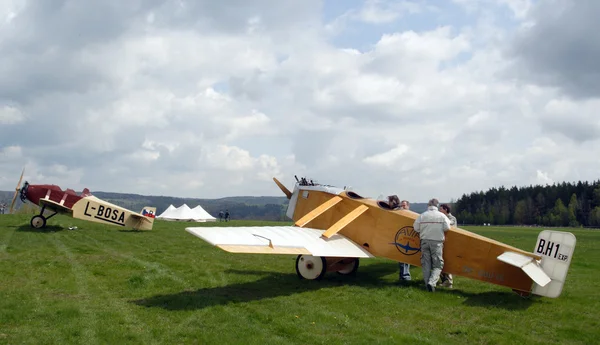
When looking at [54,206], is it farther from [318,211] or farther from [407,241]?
[407,241]

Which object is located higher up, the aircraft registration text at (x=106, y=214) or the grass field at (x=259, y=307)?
the grass field at (x=259, y=307)

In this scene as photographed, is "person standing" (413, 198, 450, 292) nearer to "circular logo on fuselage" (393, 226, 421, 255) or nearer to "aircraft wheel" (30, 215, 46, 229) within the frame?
"circular logo on fuselage" (393, 226, 421, 255)

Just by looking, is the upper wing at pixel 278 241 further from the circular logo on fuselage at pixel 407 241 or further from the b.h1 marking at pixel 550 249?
the b.h1 marking at pixel 550 249

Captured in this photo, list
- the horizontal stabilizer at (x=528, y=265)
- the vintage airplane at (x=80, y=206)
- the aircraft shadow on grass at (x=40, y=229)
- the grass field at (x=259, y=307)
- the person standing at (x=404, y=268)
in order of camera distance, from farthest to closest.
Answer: the vintage airplane at (x=80, y=206) → the aircraft shadow on grass at (x=40, y=229) → the person standing at (x=404, y=268) → the horizontal stabilizer at (x=528, y=265) → the grass field at (x=259, y=307)

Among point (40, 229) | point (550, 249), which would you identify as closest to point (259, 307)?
point (550, 249)

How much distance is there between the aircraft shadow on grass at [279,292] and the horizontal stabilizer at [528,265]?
561 millimetres

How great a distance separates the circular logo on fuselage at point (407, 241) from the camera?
9586 millimetres

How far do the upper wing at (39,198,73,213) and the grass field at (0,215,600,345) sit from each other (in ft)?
36.5

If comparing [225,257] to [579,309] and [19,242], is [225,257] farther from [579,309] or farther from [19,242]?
[579,309]

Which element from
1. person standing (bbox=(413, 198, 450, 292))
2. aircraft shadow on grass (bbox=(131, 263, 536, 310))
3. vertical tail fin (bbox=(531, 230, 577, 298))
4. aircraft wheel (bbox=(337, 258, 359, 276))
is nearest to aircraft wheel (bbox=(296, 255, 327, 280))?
aircraft shadow on grass (bbox=(131, 263, 536, 310))

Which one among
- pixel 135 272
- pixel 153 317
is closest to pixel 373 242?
pixel 153 317

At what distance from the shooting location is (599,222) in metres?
89.4

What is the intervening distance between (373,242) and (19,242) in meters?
13.9

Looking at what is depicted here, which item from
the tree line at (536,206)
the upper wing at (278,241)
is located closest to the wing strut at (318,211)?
the upper wing at (278,241)
